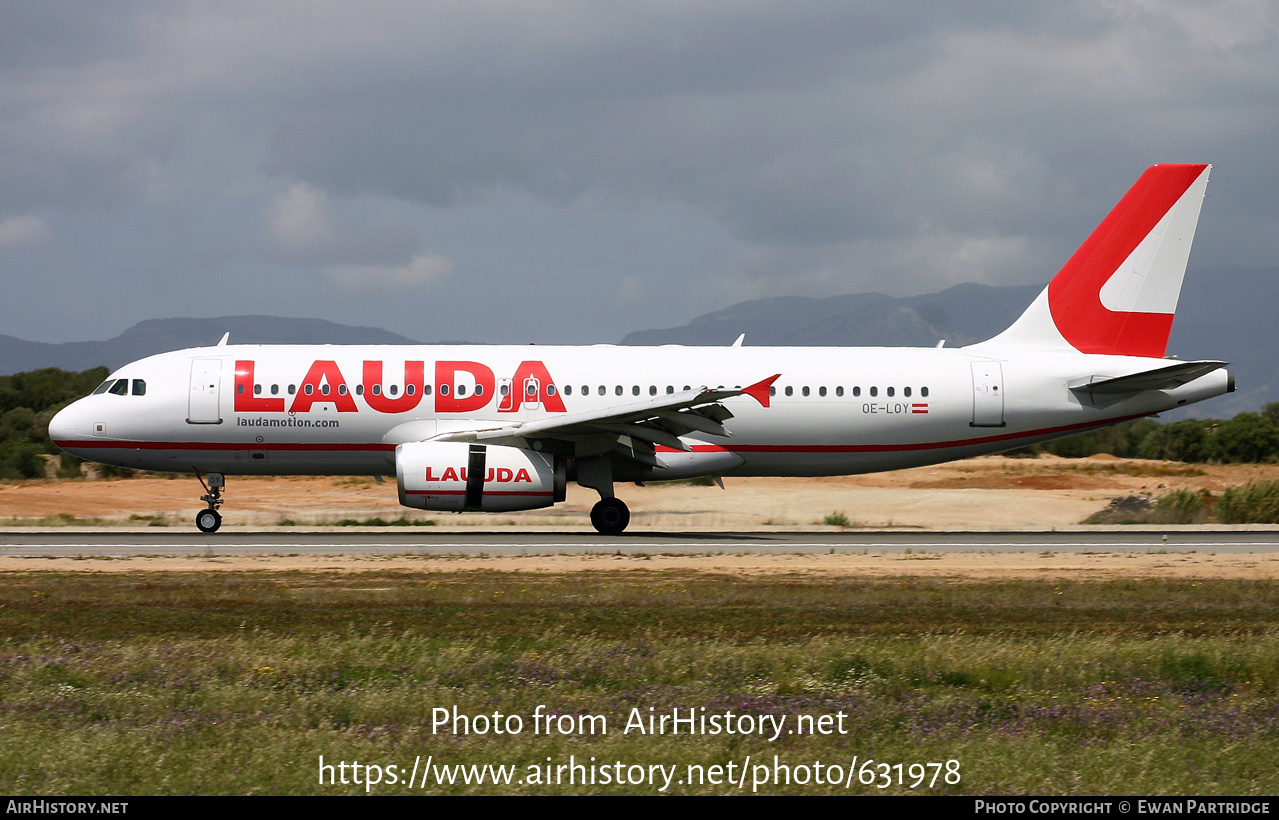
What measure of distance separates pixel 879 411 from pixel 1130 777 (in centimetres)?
2037

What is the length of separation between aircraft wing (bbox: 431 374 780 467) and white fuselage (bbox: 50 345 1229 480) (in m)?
0.58

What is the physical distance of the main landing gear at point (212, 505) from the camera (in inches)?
1005

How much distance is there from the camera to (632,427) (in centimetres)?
2522

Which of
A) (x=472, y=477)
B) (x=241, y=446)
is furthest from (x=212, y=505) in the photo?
(x=472, y=477)

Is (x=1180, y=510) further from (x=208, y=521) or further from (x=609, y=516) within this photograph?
(x=208, y=521)

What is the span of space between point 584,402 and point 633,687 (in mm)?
17109

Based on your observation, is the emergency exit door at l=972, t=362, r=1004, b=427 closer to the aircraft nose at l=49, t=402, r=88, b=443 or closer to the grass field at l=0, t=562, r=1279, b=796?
the grass field at l=0, t=562, r=1279, b=796

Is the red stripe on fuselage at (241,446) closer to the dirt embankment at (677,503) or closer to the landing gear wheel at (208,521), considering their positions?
the landing gear wheel at (208,521)

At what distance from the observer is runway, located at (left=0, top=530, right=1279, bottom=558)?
71.1 ft

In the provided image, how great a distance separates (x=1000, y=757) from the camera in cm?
780

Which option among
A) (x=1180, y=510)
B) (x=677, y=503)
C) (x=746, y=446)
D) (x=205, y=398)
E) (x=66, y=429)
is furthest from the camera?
(x=677, y=503)

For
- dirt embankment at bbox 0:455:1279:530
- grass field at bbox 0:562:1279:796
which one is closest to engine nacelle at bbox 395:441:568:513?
dirt embankment at bbox 0:455:1279:530

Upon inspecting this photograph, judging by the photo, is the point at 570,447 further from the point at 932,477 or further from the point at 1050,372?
the point at 932,477
